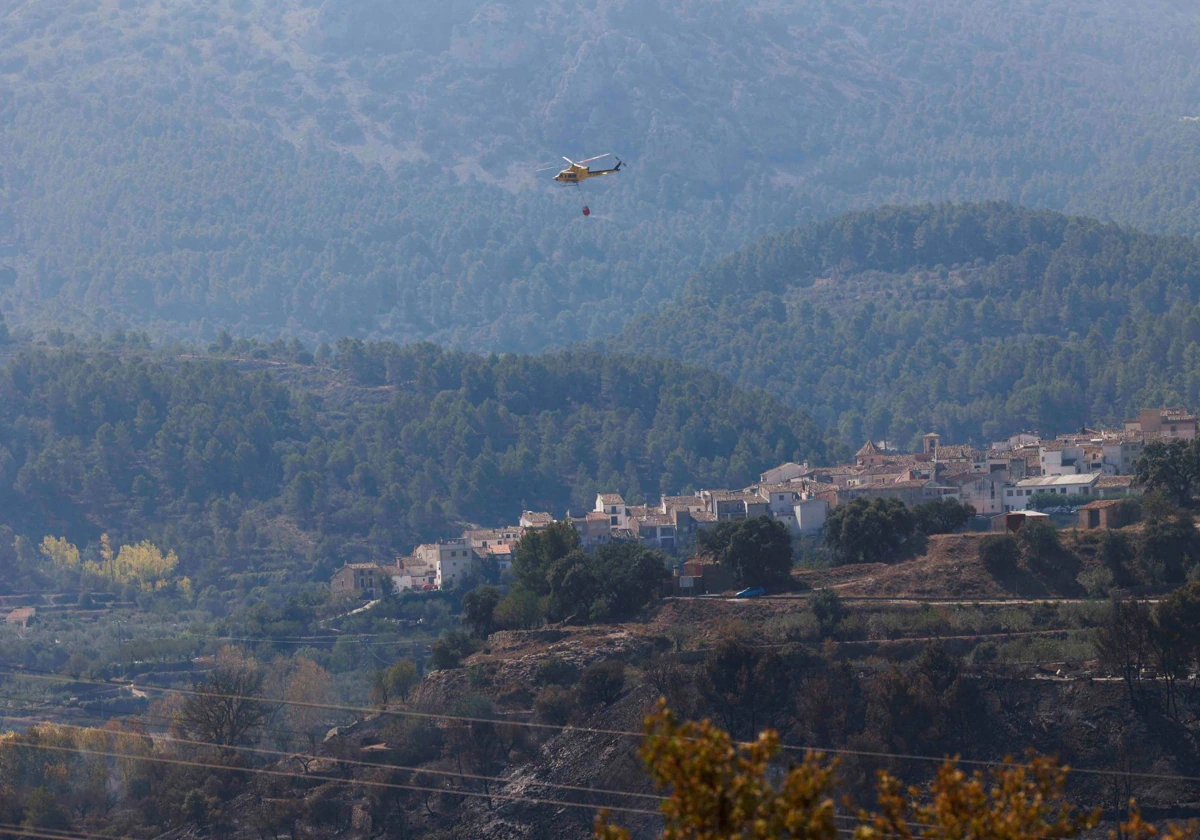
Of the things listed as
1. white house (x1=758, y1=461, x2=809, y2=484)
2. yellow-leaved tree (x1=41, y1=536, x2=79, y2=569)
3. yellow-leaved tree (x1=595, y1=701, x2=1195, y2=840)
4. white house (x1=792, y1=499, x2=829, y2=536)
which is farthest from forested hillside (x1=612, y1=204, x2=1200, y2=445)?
yellow-leaved tree (x1=595, y1=701, x2=1195, y2=840)

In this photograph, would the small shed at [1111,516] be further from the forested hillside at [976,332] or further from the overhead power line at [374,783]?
the forested hillside at [976,332]

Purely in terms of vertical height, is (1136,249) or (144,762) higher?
(1136,249)

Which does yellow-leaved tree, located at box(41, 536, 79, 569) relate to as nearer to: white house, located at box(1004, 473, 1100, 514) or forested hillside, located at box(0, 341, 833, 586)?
forested hillside, located at box(0, 341, 833, 586)

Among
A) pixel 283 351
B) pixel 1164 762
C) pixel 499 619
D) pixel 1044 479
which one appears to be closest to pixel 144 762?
pixel 499 619

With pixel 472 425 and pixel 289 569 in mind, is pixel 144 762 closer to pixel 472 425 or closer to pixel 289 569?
pixel 289 569

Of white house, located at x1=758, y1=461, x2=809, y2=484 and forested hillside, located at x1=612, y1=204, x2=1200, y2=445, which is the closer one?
white house, located at x1=758, y1=461, x2=809, y2=484

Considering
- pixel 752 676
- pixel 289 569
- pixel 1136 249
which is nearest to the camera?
A: pixel 752 676

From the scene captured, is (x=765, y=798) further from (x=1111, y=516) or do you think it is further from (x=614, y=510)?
(x=614, y=510)
